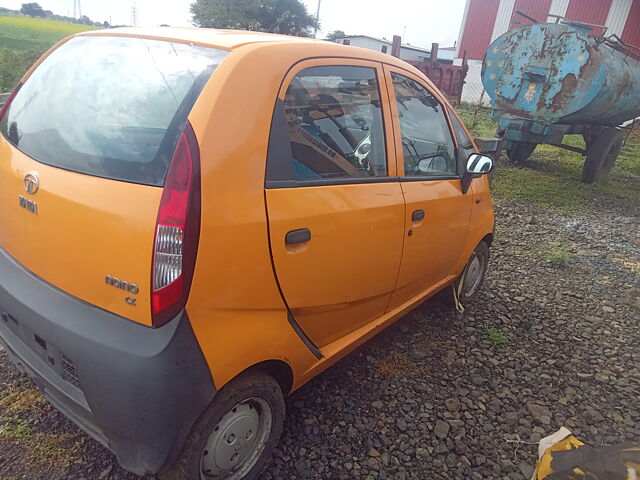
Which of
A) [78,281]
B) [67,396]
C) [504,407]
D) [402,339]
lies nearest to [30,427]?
[67,396]

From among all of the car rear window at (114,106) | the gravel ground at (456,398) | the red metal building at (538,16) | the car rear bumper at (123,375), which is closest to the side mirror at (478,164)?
the gravel ground at (456,398)

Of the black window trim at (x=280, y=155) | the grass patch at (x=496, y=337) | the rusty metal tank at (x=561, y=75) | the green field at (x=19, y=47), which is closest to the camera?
the black window trim at (x=280, y=155)

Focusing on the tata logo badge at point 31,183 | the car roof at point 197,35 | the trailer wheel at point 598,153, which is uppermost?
the car roof at point 197,35

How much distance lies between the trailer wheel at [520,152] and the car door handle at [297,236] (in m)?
8.35

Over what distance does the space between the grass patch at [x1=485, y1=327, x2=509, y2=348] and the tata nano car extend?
1480 mm

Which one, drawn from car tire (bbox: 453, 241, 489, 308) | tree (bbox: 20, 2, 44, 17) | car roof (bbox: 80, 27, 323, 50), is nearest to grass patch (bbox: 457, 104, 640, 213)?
car tire (bbox: 453, 241, 489, 308)

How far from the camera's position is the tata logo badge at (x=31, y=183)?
1636 mm

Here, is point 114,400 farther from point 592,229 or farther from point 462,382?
point 592,229

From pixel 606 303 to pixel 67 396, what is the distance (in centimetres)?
405

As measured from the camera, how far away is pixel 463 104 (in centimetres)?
1814

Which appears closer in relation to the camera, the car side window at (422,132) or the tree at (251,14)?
the car side window at (422,132)

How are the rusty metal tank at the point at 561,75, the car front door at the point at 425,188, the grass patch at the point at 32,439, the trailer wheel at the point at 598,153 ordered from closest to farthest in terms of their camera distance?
the grass patch at the point at 32,439
the car front door at the point at 425,188
the rusty metal tank at the point at 561,75
the trailer wheel at the point at 598,153

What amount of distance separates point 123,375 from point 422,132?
1980mm

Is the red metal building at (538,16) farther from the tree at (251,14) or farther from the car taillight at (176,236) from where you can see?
the car taillight at (176,236)
